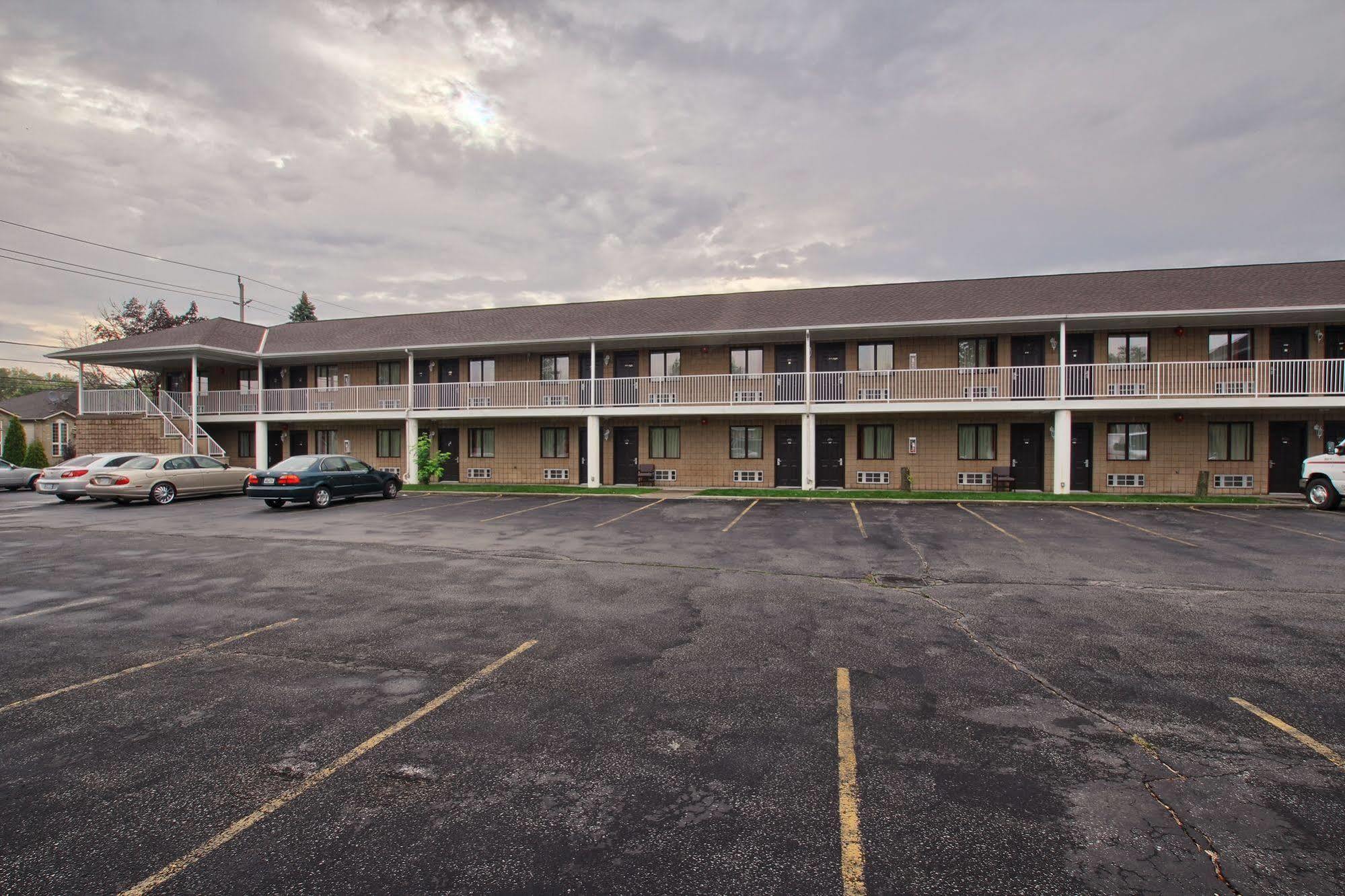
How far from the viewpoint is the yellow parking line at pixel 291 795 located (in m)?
2.48

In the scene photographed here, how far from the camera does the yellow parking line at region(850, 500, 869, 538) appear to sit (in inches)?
473

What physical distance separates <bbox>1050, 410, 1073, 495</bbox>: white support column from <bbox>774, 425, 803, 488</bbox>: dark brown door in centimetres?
825

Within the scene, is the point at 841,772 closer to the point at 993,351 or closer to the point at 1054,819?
the point at 1054,819

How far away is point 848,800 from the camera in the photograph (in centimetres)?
304

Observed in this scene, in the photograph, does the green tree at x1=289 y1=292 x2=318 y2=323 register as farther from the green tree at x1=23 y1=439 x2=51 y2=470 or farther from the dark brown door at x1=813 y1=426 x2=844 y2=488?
the dark brown door at x1=813 y1=426 x2=844 y2=488

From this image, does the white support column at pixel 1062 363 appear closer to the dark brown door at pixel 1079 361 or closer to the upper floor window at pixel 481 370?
the dark brown door at pixel 1079 361

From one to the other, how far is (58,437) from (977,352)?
182 feet

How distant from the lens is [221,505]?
55.4ft

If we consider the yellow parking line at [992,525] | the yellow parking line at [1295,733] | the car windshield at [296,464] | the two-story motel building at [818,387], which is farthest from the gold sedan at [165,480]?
the yellow parking line at [1295,733]

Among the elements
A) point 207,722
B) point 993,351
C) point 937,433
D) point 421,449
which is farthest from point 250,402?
point 993,351

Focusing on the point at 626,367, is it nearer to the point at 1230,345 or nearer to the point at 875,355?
the point at 875,355

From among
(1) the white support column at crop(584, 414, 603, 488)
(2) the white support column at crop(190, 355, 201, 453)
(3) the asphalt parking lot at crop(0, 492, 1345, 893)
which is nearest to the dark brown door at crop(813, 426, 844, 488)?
(1) the white support column at crop(584, 414, 603, 488)

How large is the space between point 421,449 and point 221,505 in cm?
688

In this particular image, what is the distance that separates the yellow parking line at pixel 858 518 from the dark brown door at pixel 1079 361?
8.94 meters
